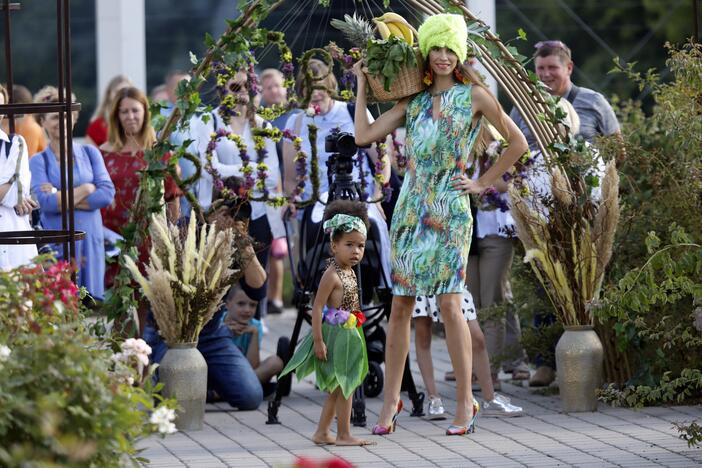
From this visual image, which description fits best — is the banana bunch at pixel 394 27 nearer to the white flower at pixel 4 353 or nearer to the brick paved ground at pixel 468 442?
the brick paved ground at pixel 468 442

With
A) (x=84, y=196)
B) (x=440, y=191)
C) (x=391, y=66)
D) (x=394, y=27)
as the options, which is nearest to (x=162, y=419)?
(x=440, y=191)

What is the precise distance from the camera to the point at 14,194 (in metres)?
7.46

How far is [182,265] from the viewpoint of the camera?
22.9 ft

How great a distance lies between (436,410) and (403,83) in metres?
1.73

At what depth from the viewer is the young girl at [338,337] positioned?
6.37 meters

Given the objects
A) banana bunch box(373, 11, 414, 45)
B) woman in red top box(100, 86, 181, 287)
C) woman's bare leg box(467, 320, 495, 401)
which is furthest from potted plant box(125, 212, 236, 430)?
woman in red top box(100, 86, 181, 287)

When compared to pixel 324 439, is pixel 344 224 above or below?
above

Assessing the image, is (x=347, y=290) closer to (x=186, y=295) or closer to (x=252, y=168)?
(x=186, y=295)

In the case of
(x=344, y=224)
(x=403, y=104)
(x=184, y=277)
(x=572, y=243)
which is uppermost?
(x=403, y=104)

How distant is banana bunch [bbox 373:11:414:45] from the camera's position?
6.91 m

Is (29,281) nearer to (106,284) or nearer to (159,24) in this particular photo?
(106,284)

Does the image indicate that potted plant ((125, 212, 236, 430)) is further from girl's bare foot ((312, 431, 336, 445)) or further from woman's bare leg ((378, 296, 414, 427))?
woman's bare leg ((378, 296, 414, 427))

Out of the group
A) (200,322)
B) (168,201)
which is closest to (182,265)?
(200,322)

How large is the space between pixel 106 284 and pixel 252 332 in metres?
0.94
